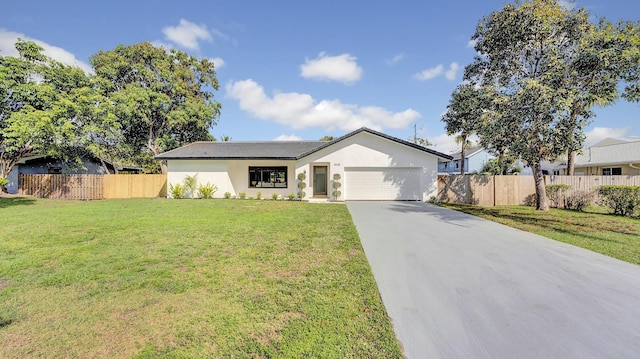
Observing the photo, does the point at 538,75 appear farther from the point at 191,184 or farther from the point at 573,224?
the point at 191,184

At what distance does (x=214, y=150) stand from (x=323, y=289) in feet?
58.4

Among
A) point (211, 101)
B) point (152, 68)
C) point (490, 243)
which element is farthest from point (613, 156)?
point (152, 68)

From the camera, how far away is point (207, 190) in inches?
704

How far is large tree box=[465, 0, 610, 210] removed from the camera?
1045 centimetres

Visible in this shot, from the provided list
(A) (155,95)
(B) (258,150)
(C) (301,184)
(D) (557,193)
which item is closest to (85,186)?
(A) (155,95)

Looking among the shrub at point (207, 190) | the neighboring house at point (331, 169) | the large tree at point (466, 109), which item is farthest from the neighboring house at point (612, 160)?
the shrub at point (207, 190)

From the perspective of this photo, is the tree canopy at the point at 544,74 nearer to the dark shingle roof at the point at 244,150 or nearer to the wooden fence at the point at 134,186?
the dark shingle roof at the point at 244,150

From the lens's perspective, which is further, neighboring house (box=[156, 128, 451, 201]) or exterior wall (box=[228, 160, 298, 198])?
exterior wall (box=[228, 160, 298, 198])

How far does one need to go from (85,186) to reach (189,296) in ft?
68.7

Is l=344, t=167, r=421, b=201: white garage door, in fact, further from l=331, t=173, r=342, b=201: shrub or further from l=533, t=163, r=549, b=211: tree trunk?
l=533, t=163, r=549, b=211: tree trunk

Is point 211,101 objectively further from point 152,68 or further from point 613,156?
point 613,156

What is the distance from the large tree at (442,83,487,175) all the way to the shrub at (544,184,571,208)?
511 centimetres

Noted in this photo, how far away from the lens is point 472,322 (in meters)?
3.32

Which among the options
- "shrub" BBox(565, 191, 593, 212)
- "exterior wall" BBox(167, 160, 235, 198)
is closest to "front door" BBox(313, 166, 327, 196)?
"exterior wall" BBox(167, 160, 235, 198)
